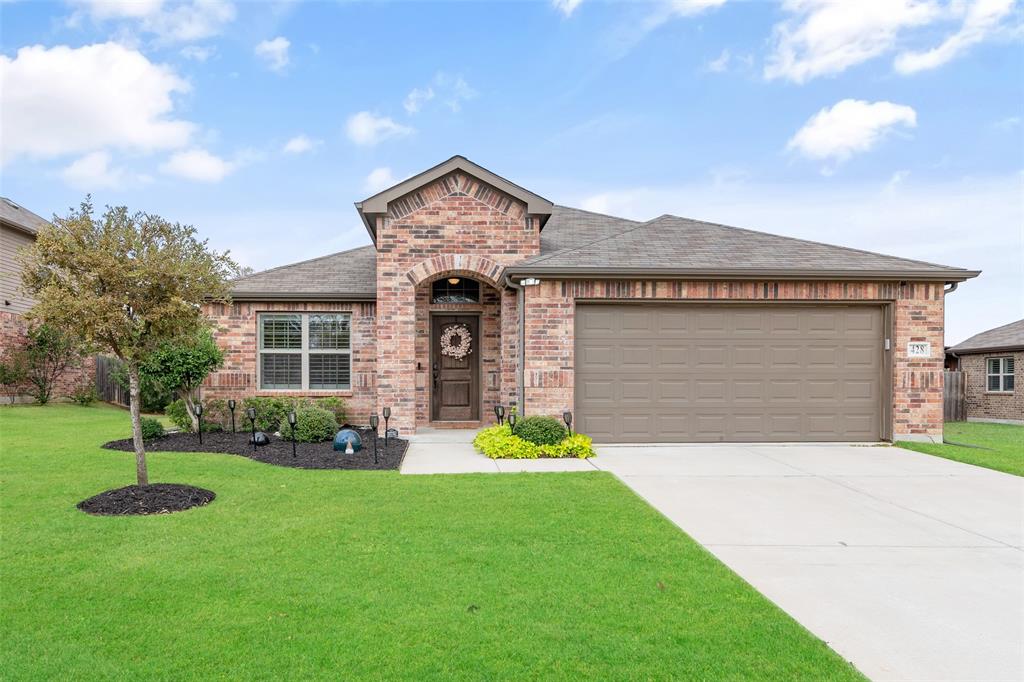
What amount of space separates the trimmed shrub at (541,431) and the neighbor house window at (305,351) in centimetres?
473

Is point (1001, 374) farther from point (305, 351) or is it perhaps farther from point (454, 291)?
point (305, 351)

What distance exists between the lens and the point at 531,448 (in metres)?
8.66

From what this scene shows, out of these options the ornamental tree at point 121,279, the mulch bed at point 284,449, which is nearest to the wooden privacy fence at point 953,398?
the mulch bed at point 284,449

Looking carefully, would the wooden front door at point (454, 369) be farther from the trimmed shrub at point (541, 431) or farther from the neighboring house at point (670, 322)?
the trimmed shrub at point (541, 431)

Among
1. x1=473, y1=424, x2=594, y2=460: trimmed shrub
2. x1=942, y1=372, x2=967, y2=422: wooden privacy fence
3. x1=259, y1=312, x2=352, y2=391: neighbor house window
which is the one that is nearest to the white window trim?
x1=942, y1=372, x2=967, y2=422: wooden privacy fence

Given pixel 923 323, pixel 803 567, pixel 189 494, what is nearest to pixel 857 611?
pixel 803 567

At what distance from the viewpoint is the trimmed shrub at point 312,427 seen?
9.74 m

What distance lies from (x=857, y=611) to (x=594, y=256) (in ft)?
24.1

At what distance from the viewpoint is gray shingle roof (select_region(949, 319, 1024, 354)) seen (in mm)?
Answer: 17047

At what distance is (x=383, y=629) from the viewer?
3.17m

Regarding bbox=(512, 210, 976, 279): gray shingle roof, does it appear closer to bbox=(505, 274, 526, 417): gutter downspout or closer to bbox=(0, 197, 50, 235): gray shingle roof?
bbox=(505, 274, 526, 417): gutter downspout

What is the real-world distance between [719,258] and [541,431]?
15.3 feet

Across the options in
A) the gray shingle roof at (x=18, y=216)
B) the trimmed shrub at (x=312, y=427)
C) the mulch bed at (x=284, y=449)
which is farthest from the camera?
the gray shingle roof at (x=18, y=216)

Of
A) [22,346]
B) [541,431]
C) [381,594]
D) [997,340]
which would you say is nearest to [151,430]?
[541,431]
